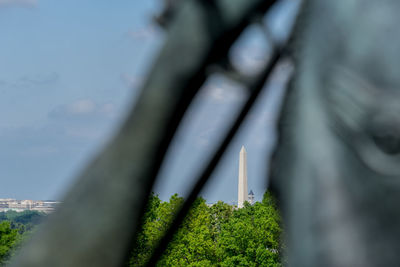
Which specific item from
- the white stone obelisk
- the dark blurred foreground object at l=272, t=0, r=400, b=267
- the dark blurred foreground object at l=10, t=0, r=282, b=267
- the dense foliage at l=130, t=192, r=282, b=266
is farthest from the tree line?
the dark blurred foreground object at l=10, t=0, r=282, b=267

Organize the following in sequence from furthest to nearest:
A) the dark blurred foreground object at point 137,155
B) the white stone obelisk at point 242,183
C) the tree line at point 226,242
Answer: the white stone obelisk at point 242,183 → the tree line at point 226,242 → the dark blurred foreground object at point 137,155

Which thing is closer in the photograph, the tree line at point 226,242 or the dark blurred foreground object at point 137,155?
the dark blurred foreground object at point 137,155

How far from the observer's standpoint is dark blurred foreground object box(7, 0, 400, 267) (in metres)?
1.72

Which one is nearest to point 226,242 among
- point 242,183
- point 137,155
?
point 242,183

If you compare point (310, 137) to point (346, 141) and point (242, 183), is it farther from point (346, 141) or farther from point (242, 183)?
point (242, 183)

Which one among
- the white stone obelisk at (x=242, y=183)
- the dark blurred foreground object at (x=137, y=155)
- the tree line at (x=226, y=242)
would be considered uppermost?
the white stone obelisk at (x=242, y=183)

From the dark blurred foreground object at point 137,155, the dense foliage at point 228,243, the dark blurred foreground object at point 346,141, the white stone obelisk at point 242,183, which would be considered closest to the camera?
the dark blurred foreground object at point 137,155

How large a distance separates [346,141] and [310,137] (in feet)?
0.42

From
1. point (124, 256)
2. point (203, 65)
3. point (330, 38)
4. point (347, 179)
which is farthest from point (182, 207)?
point (330, 38)

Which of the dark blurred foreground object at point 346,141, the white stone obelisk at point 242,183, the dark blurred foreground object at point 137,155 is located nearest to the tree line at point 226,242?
the white stone obelisk at point 242,183

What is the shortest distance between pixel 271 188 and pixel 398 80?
2.05 ft

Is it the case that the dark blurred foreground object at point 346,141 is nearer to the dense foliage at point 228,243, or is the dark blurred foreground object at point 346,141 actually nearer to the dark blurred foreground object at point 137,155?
the dark blurred foreground object at point 137,155

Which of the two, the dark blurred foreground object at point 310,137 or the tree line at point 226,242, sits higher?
the tree line at point 226,242

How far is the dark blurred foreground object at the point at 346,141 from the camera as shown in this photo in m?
2.05
